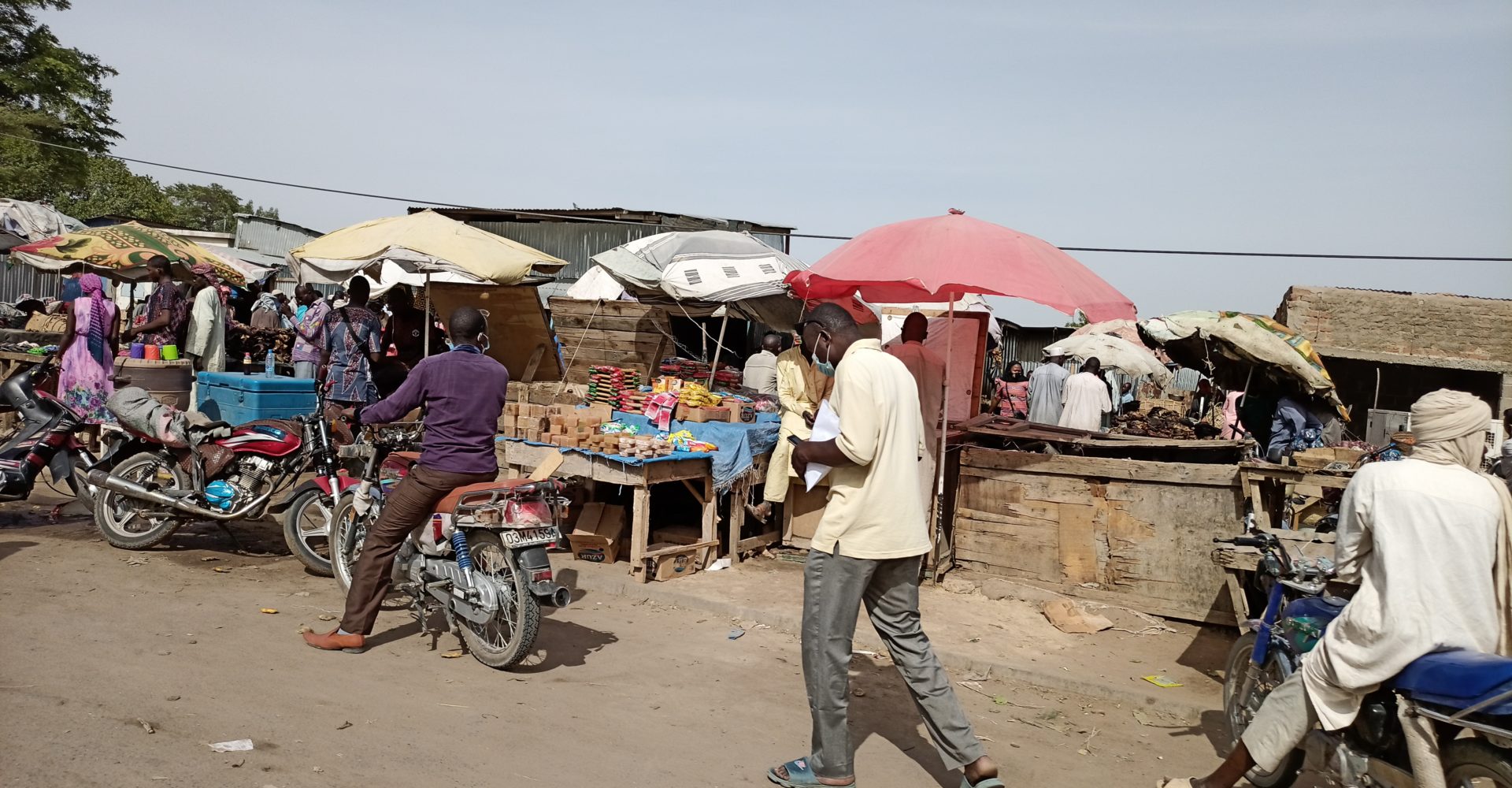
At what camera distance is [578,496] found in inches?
363

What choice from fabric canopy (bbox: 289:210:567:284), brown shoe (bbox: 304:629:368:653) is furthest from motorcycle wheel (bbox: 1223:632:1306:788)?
fabric canopy (bbox: 289:210:567:284)

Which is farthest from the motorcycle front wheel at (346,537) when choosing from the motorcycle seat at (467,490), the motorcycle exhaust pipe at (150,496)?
the motorcycle exhaust pipe at (150,496)

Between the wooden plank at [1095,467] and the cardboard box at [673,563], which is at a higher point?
the wooden plank at [1095,467]

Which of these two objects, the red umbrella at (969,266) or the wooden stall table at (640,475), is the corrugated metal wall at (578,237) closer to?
the wooden stall table at (640,475)

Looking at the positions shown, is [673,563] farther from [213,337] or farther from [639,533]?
[213,337]

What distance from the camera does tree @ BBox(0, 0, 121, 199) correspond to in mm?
26406

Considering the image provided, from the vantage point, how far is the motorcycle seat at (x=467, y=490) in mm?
5566

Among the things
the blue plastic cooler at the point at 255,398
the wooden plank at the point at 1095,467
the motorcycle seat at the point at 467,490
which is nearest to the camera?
the motorcycle seat at the point at 467,490

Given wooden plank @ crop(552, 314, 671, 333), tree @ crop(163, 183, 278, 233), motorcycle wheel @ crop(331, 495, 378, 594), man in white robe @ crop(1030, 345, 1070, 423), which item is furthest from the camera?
tree @ crop(163, 183, 278, 233)

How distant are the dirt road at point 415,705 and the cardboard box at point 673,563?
2.72ft

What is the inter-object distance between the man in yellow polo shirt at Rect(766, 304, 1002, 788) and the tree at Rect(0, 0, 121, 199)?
29645 millimetres

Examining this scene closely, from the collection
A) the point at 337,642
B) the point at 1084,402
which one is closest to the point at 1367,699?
the point at 337,642

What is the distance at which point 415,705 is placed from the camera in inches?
193

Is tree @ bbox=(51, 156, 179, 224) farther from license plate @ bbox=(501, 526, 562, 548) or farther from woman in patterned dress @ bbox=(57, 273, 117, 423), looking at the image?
license plate @ bbox=(501, 526, 562, 548)
